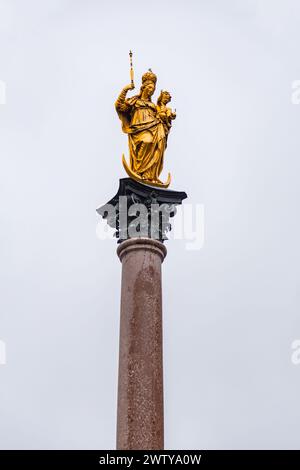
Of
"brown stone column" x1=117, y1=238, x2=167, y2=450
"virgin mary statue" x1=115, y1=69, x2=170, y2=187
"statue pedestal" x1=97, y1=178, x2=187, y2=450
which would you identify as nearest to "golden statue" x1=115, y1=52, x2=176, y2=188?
"virgin mary statue" x1=115, y1=69, x2=170, y2=187

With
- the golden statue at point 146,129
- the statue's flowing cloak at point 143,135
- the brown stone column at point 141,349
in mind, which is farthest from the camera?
the statue's flowing cloak at point 143,135

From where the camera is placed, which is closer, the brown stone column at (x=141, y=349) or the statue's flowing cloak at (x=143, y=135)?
the brown stone column at (x=141, y=349)

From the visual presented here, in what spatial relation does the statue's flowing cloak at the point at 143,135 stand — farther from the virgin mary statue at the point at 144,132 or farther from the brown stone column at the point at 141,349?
the brown stone column at the point at 141,349

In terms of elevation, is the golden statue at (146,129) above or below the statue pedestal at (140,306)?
above

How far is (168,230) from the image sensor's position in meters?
21.7

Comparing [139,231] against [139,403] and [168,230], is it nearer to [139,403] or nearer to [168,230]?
[168,230]

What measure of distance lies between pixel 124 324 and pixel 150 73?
23.4 ft

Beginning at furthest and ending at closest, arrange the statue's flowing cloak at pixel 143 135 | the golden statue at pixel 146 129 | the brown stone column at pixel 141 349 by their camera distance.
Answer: the statue's flowing cloak at pixel 143 135 < the golden statue at pixel 146 129 < the brown stone column at pixel 141 349

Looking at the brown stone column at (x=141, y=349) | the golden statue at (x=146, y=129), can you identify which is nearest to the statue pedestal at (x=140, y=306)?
the brown stone column at (x=141, y=349)

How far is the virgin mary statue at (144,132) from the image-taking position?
890 inches

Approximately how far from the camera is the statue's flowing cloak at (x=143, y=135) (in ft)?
74.5

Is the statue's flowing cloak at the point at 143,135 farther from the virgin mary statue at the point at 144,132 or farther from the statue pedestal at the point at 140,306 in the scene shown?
the statue pedestal at the point at 140,306
